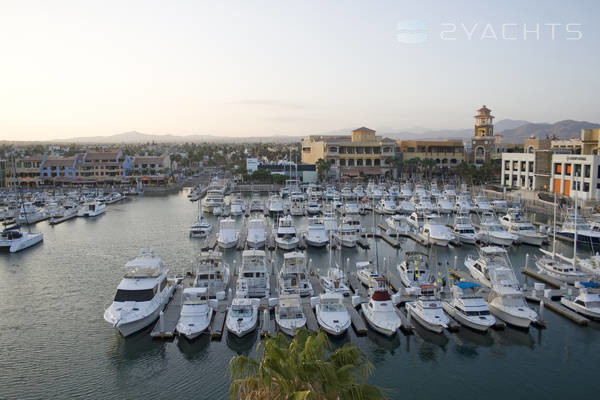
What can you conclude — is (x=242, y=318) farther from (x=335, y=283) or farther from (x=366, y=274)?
(x=366, y=274)

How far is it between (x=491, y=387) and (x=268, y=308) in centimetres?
921

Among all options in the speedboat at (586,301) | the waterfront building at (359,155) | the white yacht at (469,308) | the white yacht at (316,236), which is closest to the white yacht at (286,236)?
the white yacht at (316,236)

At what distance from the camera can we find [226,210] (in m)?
52.3

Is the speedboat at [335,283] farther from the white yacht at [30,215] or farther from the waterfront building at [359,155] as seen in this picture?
the waterfront building at [359,155]

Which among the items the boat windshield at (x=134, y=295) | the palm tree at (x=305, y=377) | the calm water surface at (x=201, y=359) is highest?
the palm tree at (x=305, y=377)

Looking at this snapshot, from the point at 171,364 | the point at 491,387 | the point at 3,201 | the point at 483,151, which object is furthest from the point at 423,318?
the point at 483,151

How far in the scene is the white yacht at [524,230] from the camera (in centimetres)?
3569

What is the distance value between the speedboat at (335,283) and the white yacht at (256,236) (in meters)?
10.1

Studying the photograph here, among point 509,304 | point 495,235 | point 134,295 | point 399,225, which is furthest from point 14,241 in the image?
point 495,235

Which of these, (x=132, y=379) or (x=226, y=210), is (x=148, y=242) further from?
(x=132, y=379)

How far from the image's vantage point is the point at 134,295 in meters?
20.5

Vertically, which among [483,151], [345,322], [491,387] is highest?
[483,151]

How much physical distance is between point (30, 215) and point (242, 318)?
3860 centimetres

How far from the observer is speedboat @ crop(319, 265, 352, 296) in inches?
911
